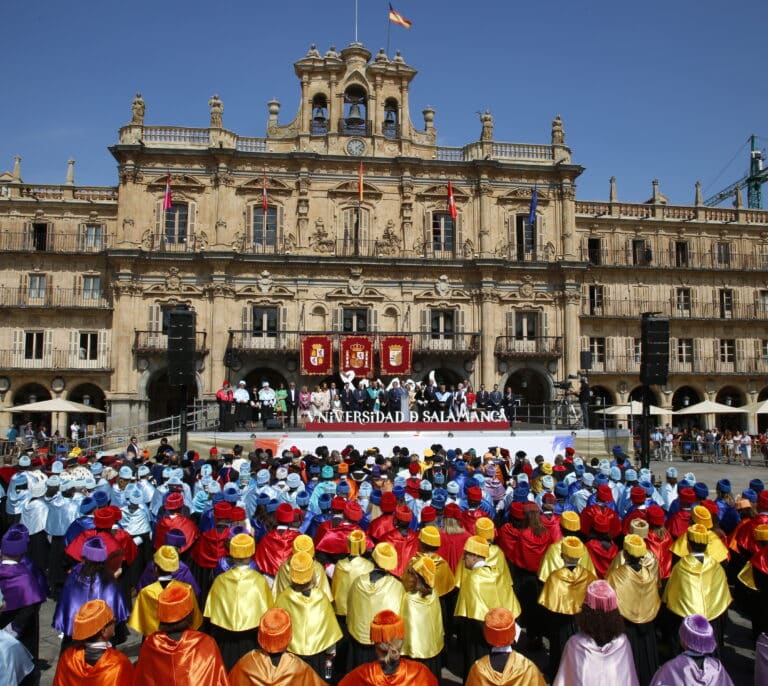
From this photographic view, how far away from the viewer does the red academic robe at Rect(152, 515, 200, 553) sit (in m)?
9.10

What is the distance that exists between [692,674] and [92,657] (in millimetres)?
4187

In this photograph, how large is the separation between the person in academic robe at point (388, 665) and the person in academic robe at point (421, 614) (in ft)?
4.49

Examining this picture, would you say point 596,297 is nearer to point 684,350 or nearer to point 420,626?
point 684,350

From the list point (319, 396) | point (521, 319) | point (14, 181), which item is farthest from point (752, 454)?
point (14, 181)

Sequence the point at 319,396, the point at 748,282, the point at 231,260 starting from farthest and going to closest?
the point at 748,282 < the point at 231,260 < the point at 319,396

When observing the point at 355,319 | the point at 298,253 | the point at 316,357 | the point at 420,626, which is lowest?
the point at 420,626

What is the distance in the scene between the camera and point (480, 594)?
273 inches

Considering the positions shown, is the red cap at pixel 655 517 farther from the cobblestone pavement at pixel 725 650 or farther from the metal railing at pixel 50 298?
the metal railing at pixel 50 298

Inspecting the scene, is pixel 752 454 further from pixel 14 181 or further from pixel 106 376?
pixel 14 181

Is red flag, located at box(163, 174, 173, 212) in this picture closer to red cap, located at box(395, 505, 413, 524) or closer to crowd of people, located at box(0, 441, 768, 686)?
crowd of people, located at box(0, 441, 768, 686)

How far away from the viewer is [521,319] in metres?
35.8

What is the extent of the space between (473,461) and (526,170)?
80.5 feet

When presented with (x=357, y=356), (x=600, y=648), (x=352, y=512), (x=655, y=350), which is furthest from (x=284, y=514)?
(x=357, y=356)

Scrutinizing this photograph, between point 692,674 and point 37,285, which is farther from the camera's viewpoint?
point 37,285
